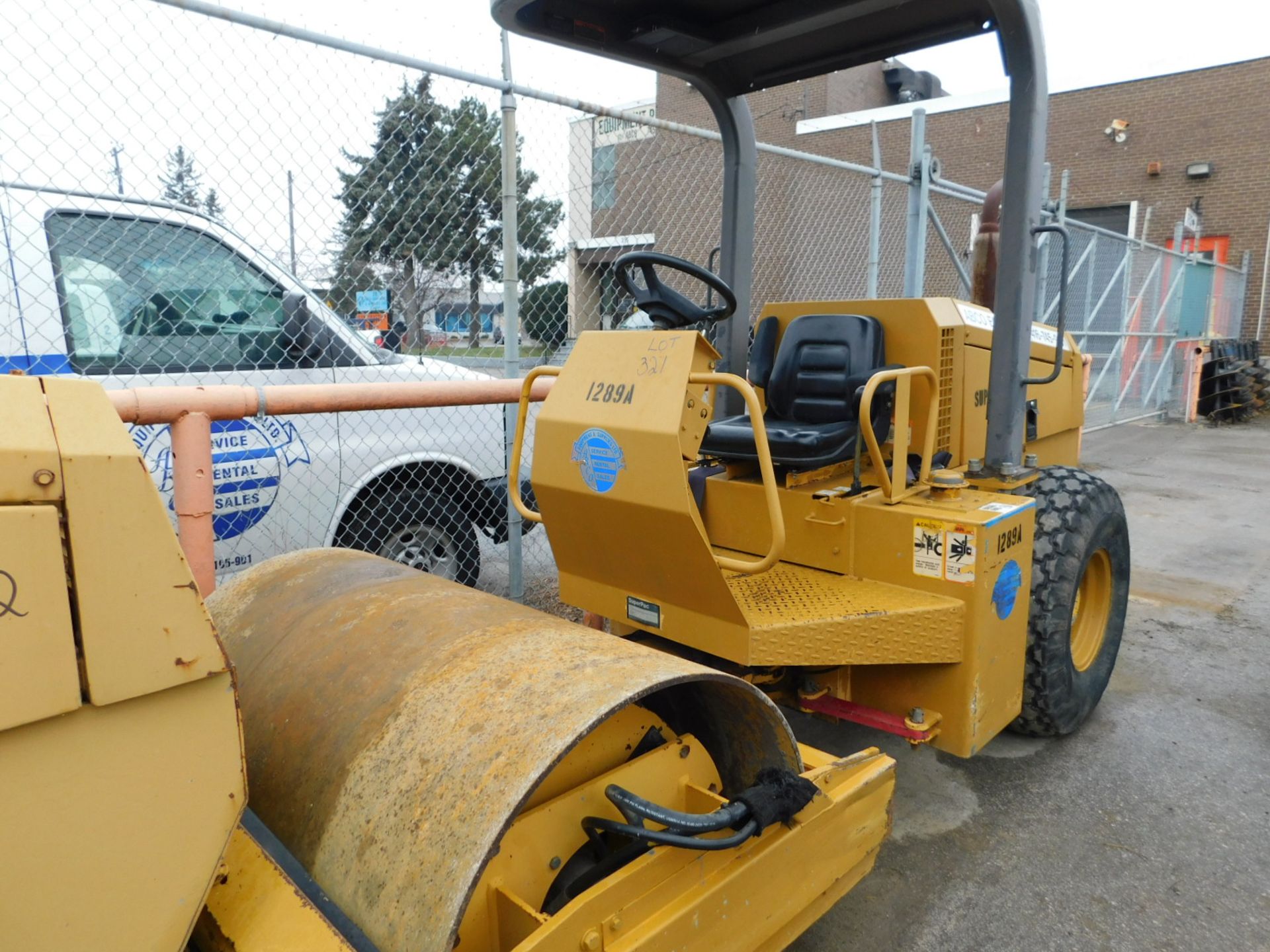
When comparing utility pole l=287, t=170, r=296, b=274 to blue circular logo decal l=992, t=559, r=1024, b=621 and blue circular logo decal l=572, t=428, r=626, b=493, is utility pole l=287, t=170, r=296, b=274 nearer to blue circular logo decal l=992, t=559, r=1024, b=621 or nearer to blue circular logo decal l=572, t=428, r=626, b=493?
blue circular logo decal l=572, t=428, r=626, b=493

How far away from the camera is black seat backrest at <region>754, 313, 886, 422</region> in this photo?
3406 mm

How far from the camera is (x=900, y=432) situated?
9.52ft

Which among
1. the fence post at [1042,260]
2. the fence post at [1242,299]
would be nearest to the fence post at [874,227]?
the fence post at [1042,260]

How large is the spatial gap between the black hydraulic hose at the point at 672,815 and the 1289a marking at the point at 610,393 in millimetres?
1068

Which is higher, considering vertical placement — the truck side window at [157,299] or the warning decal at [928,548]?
the truck side window at [157,299]

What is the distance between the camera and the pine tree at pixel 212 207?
362 cm

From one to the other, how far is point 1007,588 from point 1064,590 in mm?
416

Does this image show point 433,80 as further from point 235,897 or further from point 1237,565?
point 1237,565

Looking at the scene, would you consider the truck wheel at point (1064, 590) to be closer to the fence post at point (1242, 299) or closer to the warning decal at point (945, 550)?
the warning decal at point (945, 550)

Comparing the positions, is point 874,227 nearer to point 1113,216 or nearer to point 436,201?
point 436,201

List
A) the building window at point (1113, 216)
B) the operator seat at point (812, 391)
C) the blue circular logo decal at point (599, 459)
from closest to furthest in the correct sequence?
the blue circular logo decal at point (599, 459) → the operator seat at point (812, 391) → the building window at point (1113, 216)

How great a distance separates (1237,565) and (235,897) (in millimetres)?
6603

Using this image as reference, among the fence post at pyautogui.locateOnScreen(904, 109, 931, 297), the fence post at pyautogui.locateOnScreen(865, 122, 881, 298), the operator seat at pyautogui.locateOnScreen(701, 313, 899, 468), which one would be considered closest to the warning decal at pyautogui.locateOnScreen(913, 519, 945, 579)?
the operator seat at pyautogui.locateOnScreen(701, 313, 899, 468)

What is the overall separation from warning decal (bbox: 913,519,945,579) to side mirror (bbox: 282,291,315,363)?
8.48 feet
